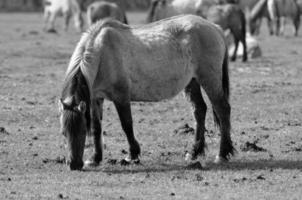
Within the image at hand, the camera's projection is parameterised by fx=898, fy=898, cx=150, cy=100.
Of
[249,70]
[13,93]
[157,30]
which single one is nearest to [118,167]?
[157,30]

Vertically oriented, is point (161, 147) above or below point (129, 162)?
below

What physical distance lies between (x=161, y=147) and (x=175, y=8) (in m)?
18.7

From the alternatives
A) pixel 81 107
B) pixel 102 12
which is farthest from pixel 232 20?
pixel 81 107

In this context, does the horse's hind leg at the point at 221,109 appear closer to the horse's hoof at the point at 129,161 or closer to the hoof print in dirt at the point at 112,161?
the horse's hoof at the point at 129,161

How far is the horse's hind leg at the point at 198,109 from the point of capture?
37.5 ft

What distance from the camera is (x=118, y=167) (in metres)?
10.6

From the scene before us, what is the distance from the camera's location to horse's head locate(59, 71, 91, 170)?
32.4ft

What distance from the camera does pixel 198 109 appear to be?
11.6 meters

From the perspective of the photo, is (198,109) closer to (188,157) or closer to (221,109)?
(221,109)

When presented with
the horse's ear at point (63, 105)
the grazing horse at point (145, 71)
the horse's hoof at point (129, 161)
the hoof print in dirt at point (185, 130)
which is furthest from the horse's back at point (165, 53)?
the hoof print in dirt at point (185, 130)

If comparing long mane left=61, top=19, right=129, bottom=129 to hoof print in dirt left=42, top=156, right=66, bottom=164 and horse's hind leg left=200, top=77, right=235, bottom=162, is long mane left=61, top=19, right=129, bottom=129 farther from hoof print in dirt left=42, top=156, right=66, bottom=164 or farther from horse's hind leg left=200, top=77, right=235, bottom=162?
horse's hind leg left=200, top=77, right=235, bottom=162

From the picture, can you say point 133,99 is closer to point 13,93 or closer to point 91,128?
point 91,128

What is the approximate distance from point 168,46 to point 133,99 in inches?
31.8

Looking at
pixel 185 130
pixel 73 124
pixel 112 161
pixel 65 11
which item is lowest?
pixel 65 11
